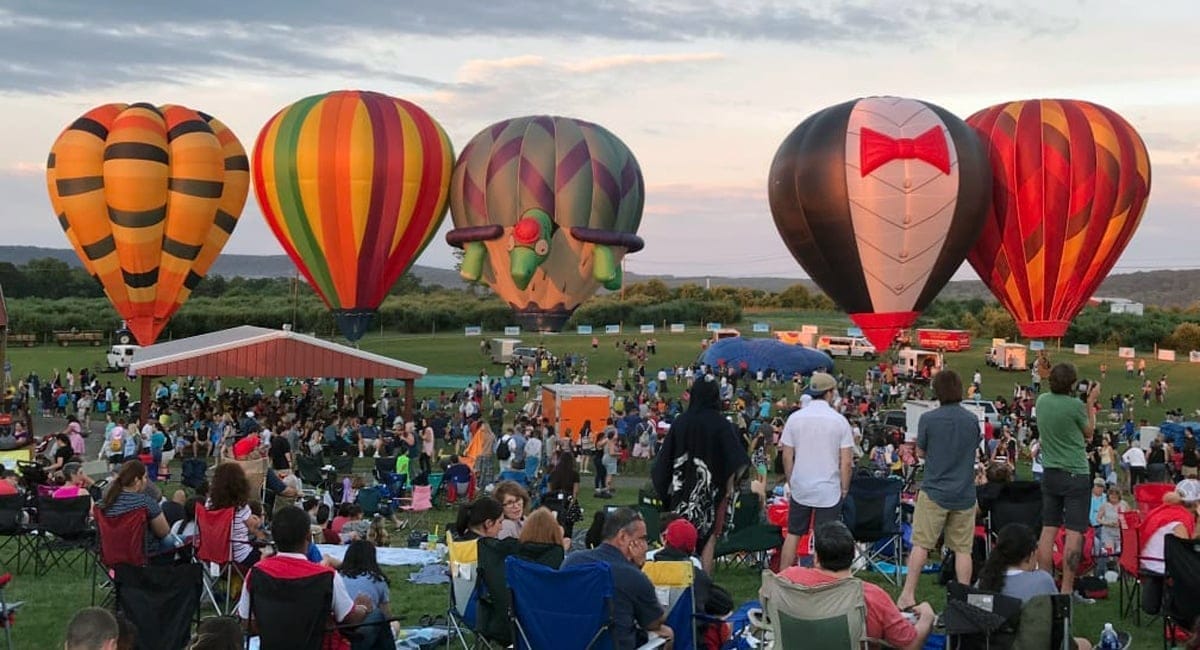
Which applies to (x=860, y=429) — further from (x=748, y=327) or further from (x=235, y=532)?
(x=748, y=327)

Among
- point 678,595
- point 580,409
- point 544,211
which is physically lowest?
point 580,409

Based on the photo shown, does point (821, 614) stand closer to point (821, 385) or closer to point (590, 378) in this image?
point (821, 385)

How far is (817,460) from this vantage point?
23.6ft

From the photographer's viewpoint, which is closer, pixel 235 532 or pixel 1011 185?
pixel 235 532

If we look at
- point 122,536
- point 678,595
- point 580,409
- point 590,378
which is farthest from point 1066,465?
point 590,378

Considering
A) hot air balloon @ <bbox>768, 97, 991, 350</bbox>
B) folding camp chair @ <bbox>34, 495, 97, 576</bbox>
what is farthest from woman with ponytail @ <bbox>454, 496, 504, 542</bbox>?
hot air balloon @ <bbox>768, 97, 991, 350</bbox>

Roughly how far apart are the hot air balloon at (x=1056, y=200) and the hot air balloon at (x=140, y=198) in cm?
1550

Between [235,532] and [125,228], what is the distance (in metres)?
18.5

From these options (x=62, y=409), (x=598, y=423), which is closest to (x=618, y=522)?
(x=598, y=423)

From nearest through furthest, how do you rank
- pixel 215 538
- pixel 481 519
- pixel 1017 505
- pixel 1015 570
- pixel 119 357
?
1. pixel 1015 570
2. pixel 481 519
3. pixel 215 538
4. pixel 1017 505
5. pixel 119 357

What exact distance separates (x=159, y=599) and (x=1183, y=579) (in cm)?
490

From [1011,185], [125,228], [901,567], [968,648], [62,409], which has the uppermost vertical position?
[1011,185]

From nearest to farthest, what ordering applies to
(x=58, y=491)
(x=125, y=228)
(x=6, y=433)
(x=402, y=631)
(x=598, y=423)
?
(x=402, y=631)
(x=58, y=491)
(x=6, y=433)
(x=598, y=423)
(x=125, y=228)

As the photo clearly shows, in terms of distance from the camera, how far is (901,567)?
9.03 metres
